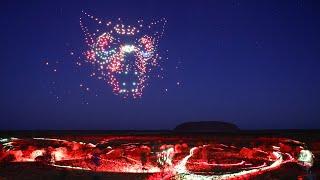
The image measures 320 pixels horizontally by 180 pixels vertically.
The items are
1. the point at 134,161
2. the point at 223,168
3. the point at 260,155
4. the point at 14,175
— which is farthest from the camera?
the point at 260,155

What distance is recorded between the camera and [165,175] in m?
24.1

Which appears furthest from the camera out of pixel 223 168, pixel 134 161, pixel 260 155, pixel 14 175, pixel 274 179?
pixel 260 155

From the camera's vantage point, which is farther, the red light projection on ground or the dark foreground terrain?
the red light projection on ground

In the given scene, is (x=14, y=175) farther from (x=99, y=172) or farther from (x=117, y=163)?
(x=117, y=163)

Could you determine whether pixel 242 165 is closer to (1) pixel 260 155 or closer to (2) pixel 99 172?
(1) pixel 260 155

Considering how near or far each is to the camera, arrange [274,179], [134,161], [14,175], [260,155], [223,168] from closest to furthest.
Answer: [274,179] < [14,175] < [223,168] < [134,161] < [260,155]

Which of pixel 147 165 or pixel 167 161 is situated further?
pixel 167 161

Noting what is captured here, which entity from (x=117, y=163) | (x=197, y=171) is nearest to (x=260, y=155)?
(x=197, y=171)

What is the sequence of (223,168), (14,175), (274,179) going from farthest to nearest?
(223,168), (14,175), (274,179)

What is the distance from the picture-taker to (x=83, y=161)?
1234 inches

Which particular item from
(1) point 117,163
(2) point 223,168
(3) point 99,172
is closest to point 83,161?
(1) point 117,163

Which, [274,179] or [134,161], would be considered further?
[134,161]

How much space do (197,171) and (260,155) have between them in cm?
1182

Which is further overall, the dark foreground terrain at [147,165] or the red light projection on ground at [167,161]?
the red light projection on ground at [167,161]
